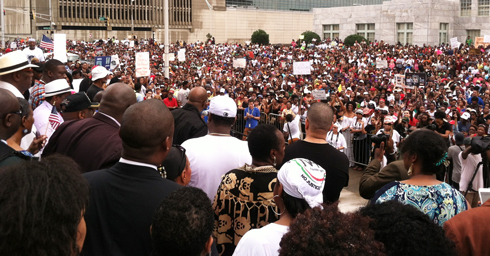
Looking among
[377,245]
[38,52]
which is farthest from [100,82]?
[38,52]

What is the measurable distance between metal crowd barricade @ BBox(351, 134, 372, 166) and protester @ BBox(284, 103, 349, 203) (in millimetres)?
7186

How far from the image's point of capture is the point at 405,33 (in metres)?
44.8

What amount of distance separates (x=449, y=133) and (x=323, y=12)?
45.0 m

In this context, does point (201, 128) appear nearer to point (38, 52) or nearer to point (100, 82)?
point (100, 82)

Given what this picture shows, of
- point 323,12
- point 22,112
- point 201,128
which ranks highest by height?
point 323,12

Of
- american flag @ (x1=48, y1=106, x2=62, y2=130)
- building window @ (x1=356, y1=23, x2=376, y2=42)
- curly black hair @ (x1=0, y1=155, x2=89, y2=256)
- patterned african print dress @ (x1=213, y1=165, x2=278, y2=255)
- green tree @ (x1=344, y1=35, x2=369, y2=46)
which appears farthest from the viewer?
building window @ (x1=356, y1=23, x2=376, y2=42)

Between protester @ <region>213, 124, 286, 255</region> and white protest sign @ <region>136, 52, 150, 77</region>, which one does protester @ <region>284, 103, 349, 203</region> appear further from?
white protest sign @ <region>136, 52, 150, 77</region>

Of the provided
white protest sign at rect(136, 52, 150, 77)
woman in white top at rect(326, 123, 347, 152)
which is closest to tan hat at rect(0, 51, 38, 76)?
woman in white top at rect(326, 123, 347, 152)

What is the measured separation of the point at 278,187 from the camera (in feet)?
9.39

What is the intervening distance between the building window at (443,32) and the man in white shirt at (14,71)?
43.3 metres

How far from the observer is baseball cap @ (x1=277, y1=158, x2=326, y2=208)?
2719 mm

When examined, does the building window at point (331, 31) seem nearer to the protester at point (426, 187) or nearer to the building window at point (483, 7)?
the building window at point (483, 7)

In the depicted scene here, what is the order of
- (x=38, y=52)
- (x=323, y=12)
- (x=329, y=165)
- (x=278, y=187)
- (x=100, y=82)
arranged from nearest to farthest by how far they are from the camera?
1. (x=278, y=187)
2. (x=329, y=165)
3. (x=100, y=82)
4. (x=38, y=52)
5. (x=323, y=12)

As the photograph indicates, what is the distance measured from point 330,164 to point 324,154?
0.10 metres
